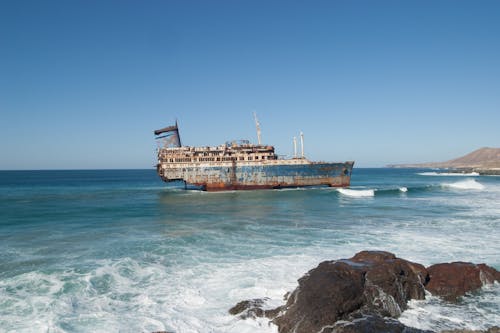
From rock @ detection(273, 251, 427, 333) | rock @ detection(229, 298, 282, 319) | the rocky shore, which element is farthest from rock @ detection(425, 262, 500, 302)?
rock @ detection(229, 298, 282, 319)

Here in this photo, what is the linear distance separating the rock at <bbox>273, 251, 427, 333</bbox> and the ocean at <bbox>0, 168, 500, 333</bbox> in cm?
51

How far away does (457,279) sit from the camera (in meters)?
10.6

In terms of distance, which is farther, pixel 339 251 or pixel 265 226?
pixel 265 226

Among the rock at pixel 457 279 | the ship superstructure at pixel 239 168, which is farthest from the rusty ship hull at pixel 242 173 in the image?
the rock at pixel 457 279

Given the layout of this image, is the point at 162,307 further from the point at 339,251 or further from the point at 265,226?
the point at 265,226

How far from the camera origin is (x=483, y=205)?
3309 cm

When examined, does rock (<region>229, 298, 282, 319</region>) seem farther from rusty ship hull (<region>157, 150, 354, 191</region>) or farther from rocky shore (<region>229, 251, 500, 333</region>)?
rusty ship hull (<region>157, 150, 354, 191</region>)

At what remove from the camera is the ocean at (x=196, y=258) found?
30.3ft

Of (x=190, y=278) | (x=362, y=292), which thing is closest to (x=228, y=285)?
(x=190, y=278)

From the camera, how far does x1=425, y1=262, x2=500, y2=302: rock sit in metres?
10.2

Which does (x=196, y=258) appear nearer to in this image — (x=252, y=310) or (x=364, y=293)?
(x=252, y=310)

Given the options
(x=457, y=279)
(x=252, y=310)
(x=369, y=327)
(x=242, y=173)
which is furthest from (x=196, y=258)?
(x=242, y=173)

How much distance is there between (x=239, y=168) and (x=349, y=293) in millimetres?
40021

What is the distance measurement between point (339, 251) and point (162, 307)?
893 centimetres
